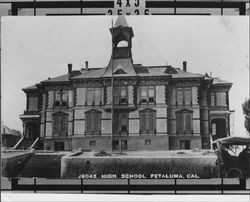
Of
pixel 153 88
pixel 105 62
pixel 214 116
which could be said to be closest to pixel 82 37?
pixel 105 62

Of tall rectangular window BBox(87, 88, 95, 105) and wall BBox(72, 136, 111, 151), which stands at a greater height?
tall rectangular window BBox(87, 88, 95, 105)

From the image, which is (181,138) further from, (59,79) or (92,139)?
(59,79)

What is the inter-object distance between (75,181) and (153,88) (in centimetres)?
144

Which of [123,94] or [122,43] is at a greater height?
[122,43]

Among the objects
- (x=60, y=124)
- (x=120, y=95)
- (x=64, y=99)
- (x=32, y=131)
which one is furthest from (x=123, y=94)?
(x=32, y=131)

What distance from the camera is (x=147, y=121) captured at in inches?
161

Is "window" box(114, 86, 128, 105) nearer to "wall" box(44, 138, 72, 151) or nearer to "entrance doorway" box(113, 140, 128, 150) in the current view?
"entrance doorway" box(113, 140, 128, 150)

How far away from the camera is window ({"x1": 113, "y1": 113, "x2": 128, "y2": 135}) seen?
4.10m

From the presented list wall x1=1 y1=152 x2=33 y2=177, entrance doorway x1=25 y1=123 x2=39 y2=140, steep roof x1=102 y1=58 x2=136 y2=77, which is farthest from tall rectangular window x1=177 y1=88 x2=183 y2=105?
wall x1=1 y1=152 x2=33 y2=177

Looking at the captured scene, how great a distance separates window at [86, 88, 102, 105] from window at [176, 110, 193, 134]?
0.94 m

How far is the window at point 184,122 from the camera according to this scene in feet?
13.5

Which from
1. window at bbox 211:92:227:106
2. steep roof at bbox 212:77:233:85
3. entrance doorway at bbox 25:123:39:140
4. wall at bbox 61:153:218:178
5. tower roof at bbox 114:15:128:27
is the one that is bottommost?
wall at bbox 61:153:218:178

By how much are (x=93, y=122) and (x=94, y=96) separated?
31cm

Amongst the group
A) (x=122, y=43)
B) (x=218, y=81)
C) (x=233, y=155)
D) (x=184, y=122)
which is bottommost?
(x=233, y=155)
